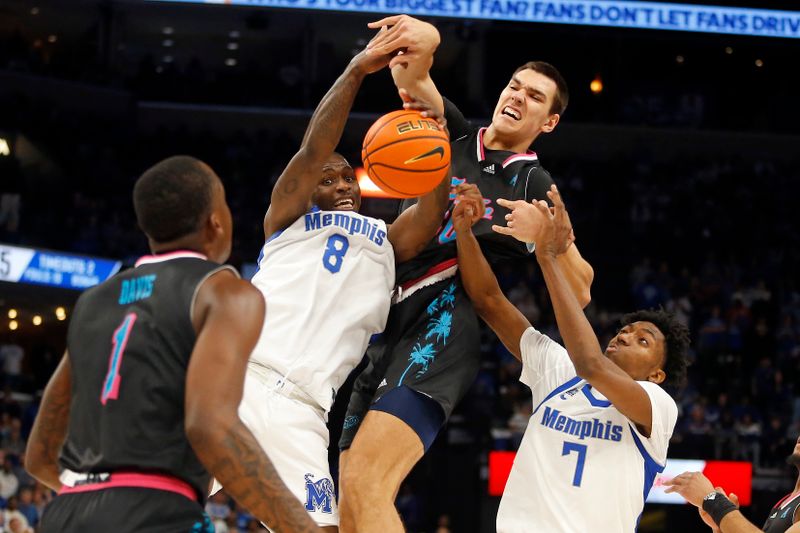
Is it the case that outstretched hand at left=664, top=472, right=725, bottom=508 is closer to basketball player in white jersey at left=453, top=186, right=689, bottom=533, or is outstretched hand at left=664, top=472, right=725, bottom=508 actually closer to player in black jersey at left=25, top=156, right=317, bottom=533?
basketball player in white jersey at left=453, top=186, right=689, bottom=533

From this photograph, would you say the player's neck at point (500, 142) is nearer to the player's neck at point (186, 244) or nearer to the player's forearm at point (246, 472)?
the player's neck at point (186, 244)

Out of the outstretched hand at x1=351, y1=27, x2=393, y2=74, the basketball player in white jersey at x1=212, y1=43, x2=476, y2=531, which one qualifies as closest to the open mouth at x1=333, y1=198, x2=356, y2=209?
the basketball player in white jersey at x1=212, y1=43, x2=476, y2=531

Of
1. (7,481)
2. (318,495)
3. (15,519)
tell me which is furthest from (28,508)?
(318,495)

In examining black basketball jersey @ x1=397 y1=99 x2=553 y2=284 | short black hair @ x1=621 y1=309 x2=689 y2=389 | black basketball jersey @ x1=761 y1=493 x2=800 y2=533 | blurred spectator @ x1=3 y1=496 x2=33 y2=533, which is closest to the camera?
black basketball jersey @ x1=397 y1=99 x2=553 y2=284

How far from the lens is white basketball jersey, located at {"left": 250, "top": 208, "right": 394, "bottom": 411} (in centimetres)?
476

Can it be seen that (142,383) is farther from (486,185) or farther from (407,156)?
(486,185)

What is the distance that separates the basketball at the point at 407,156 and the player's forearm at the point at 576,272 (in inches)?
36.2

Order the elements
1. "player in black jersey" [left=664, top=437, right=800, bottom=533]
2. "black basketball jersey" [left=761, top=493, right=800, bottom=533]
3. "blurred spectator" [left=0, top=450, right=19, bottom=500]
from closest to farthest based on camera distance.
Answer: "player in black jersey" [left=664, top=437, right=800, bottom=533]
"black basketball jersey" [left=761, top=493, right=800, bottom=533]
"blurred spectator" [left=0, top=450, right=19, bottom=500]

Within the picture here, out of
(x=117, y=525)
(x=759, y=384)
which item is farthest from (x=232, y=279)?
(x=759, y=384)

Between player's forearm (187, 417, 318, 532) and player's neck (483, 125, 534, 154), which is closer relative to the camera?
player's forearm (187, 417, 318, 532)

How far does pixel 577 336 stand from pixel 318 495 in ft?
4.46

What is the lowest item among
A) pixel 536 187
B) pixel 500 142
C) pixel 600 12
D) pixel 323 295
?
pixel 323 295

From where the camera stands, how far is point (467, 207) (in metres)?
5.17

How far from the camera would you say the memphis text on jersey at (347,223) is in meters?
5.04
